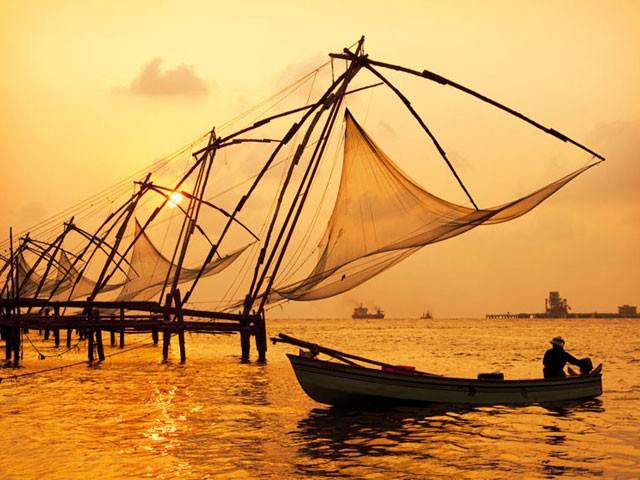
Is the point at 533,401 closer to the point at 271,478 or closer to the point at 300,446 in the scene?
the point at 300,446

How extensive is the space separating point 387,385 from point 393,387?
5.9 inches

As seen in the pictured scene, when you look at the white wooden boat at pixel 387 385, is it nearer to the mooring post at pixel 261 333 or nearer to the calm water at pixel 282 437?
the calm water at pixel 282 437

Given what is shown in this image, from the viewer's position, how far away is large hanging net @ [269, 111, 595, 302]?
17.4 meters

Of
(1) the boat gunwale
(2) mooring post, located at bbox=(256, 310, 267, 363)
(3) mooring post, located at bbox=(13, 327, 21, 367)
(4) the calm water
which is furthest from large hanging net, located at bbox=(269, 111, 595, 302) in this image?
(3) mooring post, located at bbox=(13, 327, 21, 367)

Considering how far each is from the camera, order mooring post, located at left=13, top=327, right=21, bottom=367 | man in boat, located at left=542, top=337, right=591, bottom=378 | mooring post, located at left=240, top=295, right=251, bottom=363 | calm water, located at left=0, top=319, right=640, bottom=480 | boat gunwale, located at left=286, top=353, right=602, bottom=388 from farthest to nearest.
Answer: mooring post, located at left=13, top=327, right=21, bottom=367, mooring post, located at left=240, top=295, right=251, bottom=363, man in boat, located at left=542, top=337, right=591, bottom=378, boat gunwale, located at left=286, top=353, right=602, bottom=388, calm water, located at left=0, top=319, right=640, bottom=480

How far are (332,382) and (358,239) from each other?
11.1ft

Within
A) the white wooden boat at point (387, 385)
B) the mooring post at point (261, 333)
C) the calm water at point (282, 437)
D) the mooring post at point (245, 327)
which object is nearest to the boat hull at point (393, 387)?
the white wooden boat at point (387, 385)

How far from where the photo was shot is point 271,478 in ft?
40.0

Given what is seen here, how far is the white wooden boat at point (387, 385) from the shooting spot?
17.4 m

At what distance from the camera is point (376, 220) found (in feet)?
60.9

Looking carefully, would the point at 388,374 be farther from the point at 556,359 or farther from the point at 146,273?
Result: the point at 146,273

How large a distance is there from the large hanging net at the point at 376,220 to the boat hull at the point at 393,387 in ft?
6.13

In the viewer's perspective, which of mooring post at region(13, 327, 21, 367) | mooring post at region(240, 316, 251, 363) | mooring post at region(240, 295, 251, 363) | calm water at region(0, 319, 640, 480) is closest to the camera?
calm water at region(0, 319, 640, 480)

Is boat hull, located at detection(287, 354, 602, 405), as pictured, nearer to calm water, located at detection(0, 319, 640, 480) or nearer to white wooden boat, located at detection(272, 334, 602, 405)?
white wooden boat, located at detection(272, 334, 602, 405)
